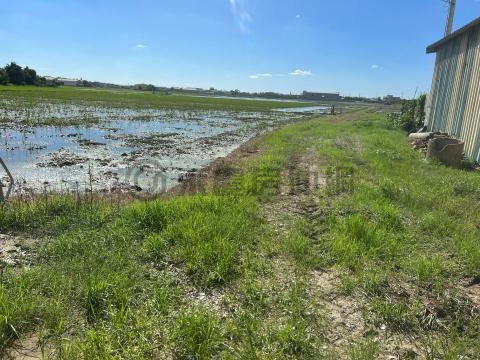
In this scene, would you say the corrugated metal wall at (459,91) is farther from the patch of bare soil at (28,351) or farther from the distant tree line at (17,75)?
the distant tree line at (17,75)


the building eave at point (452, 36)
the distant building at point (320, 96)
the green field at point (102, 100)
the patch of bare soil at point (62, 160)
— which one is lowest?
the patch of bare soil at point (62, 160)

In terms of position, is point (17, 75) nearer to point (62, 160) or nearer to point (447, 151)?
point (62, 160)

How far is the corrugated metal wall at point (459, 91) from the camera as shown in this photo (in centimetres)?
1080

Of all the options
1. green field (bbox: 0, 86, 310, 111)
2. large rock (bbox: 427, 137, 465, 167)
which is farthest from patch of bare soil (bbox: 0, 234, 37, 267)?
green field (bbox: 0, 86, 310, 111)

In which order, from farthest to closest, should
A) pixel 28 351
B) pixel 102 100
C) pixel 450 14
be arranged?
pixel 102 100
pixel 450 14
pixel 28 351

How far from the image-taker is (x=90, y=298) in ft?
11.7

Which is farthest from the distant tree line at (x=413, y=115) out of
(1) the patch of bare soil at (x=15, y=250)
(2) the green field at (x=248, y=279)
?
(1) the patch of bare soil at (x=15, y=250)

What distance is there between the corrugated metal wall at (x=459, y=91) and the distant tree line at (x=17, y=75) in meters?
68.8

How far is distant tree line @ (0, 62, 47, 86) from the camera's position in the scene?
61.1 m

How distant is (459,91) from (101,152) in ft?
45.3

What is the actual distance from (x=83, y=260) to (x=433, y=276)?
444 cm

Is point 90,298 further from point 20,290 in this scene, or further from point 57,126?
point 57,126

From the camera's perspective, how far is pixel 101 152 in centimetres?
1373

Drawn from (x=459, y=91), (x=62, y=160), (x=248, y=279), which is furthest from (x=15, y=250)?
(x=459, y=91)
